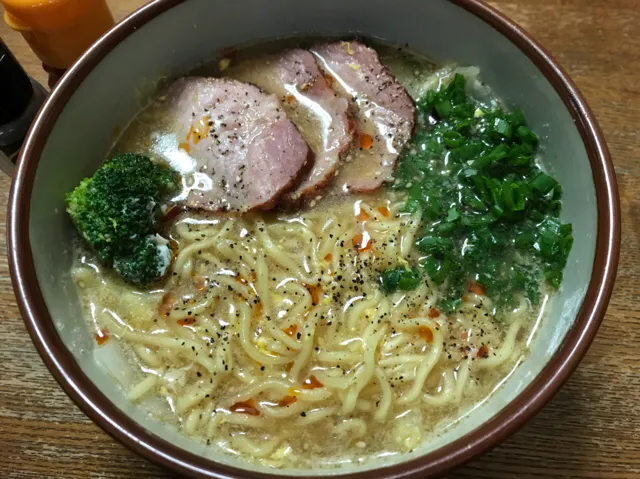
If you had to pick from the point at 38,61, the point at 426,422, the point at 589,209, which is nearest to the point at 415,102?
the point at 589,209

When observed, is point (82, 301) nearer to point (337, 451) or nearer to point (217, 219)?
point (217, 219)

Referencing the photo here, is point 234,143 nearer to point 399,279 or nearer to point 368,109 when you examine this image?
point 368,109

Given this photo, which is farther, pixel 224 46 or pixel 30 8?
pixel 224 46

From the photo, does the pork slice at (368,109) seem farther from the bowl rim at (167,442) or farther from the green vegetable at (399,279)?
the bowl rim at (167,442)

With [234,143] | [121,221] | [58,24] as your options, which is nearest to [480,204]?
[234,143]

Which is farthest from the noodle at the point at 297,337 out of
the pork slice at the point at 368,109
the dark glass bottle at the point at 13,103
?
the dark glass bottle at the point at 13,103
